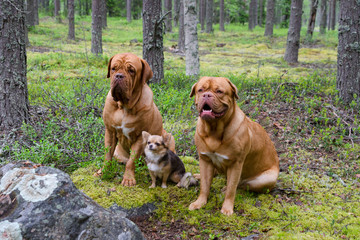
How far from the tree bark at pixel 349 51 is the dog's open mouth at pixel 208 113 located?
18.0ft

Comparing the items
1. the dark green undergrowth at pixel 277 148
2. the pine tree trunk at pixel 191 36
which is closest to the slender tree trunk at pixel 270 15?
the pine tree trunk at pixel 191 36

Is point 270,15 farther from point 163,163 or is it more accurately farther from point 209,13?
point 163,163

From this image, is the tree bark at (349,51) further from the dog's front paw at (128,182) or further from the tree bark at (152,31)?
the dog's front paw at (128,182)

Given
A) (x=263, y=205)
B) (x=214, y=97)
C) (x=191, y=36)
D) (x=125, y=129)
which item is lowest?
(x=263, y=205)

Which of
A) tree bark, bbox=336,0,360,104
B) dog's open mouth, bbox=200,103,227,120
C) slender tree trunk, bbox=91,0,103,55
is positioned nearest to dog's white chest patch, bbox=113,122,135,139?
dog's open mouth, bbox=200,103,227,120

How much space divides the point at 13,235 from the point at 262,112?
20.4ft

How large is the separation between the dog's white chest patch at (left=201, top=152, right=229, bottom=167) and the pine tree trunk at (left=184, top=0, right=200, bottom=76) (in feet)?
21.5

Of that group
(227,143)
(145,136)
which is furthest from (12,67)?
(227,143)

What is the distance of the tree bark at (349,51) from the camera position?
721 centimetres

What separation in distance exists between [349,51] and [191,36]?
4630 millimetres

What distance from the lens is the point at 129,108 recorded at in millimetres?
4023

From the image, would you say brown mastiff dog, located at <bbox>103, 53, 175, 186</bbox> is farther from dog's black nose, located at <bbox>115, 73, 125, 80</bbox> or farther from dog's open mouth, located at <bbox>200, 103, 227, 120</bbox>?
dog's open mouth, located at <bbox>200, 103, 227, 120</bbox>

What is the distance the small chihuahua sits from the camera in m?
4.08

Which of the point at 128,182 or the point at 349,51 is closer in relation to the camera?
the point at 128,182
